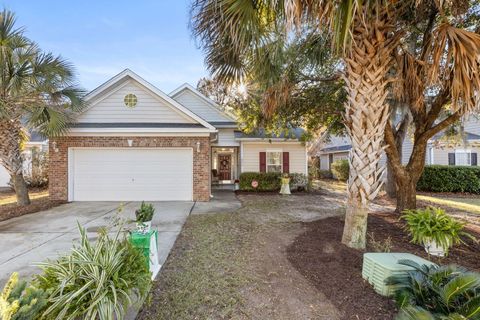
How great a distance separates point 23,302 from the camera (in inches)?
74.4

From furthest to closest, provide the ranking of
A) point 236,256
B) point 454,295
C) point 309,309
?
point 236,256 < point 309,309 < point 454,295

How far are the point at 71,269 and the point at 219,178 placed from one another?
51.6ft

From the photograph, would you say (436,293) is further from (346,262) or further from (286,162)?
(286,162)

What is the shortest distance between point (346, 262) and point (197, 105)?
577 inches

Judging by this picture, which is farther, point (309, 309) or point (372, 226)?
point (372, 226)

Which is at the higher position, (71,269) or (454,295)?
(71,269)

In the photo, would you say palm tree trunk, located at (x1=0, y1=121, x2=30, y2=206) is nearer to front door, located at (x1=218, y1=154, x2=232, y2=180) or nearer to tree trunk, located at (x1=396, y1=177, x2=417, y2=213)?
front door, located at (x1=218, y1=154, x2=232, y2=180)

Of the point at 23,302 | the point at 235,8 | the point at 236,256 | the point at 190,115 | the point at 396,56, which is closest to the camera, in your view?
the point at 23,302

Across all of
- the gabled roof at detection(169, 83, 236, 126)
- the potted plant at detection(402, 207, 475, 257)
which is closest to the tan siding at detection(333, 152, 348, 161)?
the gabled roof at detection(169, 83, 236, 126)

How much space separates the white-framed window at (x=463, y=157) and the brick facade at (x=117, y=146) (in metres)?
17.1

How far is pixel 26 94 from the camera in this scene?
29.2 feet

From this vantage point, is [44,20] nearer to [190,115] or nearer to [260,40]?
[190,115]

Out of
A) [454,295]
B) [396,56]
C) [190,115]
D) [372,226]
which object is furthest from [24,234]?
[396,56]

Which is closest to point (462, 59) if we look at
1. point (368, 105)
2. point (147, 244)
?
point (368, 105)
